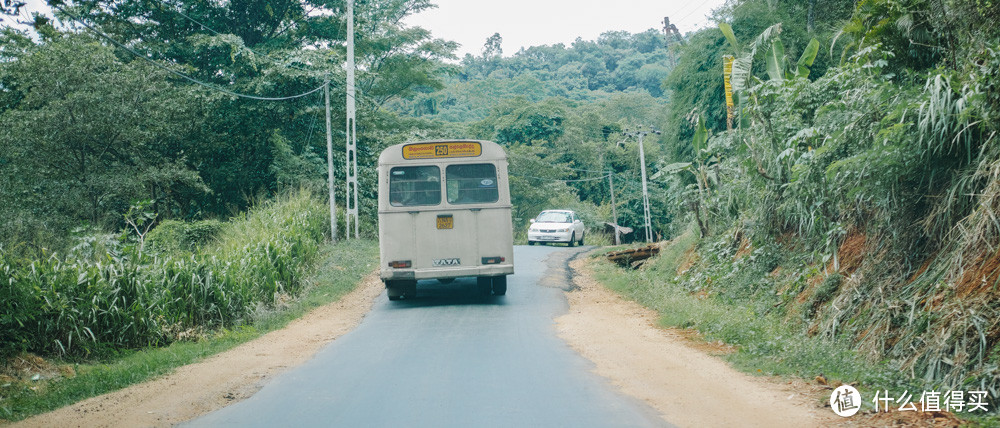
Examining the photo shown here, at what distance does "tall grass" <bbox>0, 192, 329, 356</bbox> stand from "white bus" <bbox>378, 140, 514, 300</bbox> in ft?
8.65

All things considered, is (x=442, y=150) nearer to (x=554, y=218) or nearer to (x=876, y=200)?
(x=876, y=200)

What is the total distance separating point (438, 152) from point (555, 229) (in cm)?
1863

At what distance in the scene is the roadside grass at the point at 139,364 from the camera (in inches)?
273

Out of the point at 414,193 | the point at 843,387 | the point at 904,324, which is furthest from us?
the point at 414,193

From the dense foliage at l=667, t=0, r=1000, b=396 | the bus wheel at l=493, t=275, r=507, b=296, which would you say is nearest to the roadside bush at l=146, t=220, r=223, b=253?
the bus wheel at l=493, t=275, r=507, b=296

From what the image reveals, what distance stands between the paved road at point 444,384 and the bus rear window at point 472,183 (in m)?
2.29

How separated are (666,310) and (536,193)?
120 feet

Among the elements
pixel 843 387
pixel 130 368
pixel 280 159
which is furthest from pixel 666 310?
pixel 280 159

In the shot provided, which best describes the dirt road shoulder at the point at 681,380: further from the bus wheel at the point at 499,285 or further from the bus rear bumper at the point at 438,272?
the bus wheel at the point at 499,285

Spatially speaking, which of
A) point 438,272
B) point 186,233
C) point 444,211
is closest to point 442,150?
point 444,211

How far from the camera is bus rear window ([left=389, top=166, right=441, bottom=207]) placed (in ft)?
42.9

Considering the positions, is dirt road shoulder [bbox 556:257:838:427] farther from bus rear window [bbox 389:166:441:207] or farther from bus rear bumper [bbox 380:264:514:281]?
bus rear window [bbox 389:166:441:207]

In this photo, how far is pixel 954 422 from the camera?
5180 mm

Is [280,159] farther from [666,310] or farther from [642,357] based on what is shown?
[642,357]
